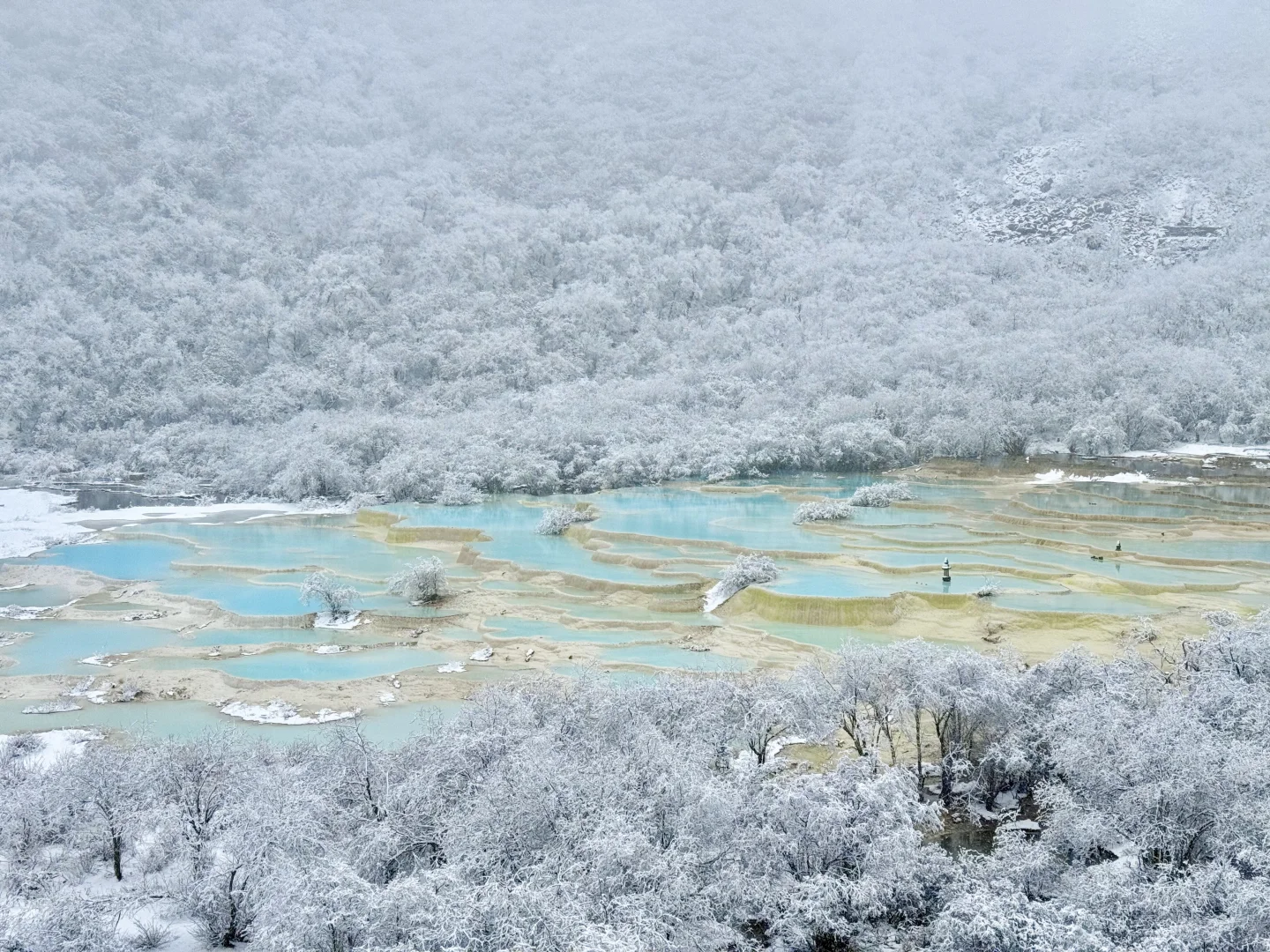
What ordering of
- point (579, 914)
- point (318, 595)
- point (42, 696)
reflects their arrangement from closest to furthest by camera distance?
point (579, 914) < point (42, 696) < point (318, 595)

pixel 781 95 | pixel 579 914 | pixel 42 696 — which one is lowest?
pixel 42 696

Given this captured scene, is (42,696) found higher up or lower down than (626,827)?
lower down

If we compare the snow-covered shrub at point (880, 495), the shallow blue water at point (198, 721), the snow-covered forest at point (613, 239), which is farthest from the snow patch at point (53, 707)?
the snow-covered shrub at point (880, 495)

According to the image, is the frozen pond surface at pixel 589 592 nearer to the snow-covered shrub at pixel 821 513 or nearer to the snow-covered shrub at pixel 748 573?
the snow-covered shrub at pixel 748 573

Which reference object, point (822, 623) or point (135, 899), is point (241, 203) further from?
point (135, 899)

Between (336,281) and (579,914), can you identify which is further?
(336,281)

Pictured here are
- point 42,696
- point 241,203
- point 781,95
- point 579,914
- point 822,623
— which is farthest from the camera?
point 781,95

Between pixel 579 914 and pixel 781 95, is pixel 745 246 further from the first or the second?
pixel 579 914

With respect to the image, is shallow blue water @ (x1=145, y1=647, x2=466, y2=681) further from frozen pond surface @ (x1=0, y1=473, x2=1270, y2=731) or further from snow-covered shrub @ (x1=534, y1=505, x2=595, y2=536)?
snow-covered shrub @ (x1=534, y1=505, x2=595, y2=536)

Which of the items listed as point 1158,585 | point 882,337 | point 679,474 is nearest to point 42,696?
point 1158,585
